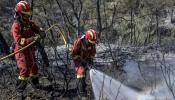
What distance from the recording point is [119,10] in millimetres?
17719

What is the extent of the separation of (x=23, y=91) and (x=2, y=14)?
10618mm

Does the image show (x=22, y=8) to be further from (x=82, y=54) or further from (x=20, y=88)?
(x=20, y=88)

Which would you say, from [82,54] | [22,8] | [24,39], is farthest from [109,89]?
[22,8]

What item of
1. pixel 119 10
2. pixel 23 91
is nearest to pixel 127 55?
pixel 23 91

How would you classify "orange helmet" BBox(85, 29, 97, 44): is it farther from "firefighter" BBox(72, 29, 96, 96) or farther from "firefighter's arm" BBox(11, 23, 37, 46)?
"firefighter's arm" BBox(11, 23, 37, 46)

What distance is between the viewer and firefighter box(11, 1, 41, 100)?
7617 millimetres

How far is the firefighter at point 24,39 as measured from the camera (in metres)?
7.62

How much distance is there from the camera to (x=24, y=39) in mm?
7613

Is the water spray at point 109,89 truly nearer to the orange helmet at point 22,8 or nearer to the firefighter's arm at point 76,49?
the firefighter's arm at point 76,49

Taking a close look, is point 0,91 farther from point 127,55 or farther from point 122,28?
point 122,28

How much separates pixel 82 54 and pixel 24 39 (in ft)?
3.69

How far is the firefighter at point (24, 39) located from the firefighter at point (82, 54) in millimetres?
744

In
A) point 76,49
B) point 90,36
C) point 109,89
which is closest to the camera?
point 109,89

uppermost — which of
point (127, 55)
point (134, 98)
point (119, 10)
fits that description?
point (119, 10)
